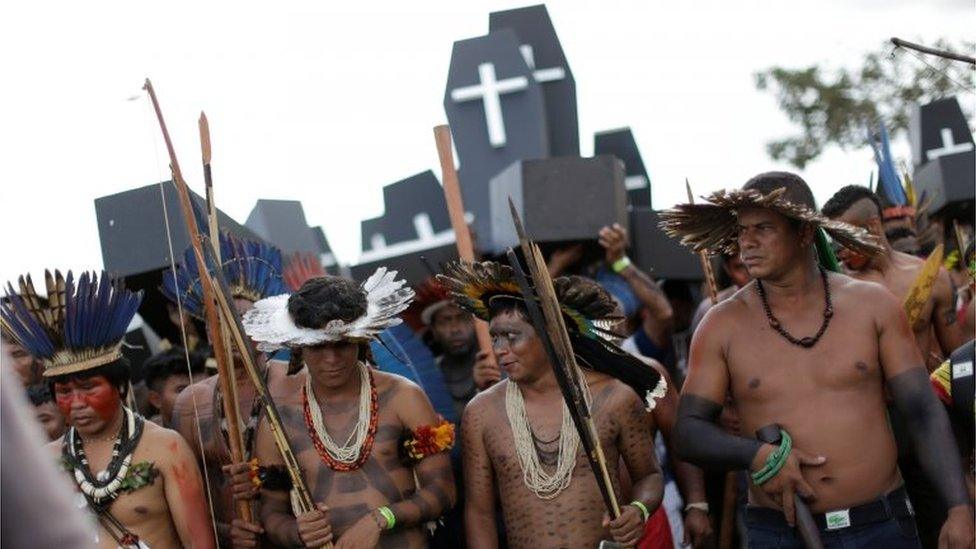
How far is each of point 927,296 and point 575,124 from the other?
3.96 metres

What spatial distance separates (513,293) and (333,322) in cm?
68

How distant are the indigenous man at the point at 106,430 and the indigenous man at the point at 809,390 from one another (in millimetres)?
1865

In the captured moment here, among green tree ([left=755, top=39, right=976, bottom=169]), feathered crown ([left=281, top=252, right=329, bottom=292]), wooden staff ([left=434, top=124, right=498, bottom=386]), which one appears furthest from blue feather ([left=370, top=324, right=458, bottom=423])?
green tree ([left=755, top=39, right=976, bottom=169])

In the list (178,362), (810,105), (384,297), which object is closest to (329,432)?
(384,297)

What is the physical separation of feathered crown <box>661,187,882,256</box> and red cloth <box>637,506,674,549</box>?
1053 mm

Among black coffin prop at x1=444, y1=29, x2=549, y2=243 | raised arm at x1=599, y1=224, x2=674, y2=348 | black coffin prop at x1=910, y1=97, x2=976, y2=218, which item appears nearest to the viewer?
raised arm at x1=599, y1=224, x2=674, y2=348

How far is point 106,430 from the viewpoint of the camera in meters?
5.89

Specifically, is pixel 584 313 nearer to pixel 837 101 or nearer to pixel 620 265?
pixel 620 265

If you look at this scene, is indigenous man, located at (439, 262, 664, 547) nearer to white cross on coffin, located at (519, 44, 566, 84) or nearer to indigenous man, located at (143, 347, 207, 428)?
indigenous man, located at (143, 347, 207, 428)

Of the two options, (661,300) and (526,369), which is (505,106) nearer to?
(661,300)

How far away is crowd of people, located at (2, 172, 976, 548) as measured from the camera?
17.2 ft

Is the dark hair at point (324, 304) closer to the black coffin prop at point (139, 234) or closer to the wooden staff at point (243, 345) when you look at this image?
the wooden staff at point (243, 345)

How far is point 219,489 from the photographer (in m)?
6.46

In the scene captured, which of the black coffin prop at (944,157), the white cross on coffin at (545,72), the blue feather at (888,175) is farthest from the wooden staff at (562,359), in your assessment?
the black coffin prop at (944,157)
